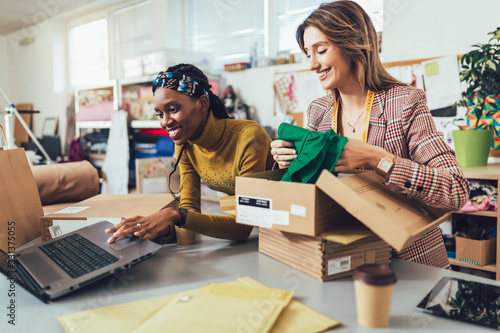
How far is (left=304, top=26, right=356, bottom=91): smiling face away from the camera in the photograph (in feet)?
3.98

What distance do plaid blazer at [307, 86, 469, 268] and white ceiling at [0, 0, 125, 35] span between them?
16.2 ft

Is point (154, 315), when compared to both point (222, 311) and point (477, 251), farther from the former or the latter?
point (477, 251)

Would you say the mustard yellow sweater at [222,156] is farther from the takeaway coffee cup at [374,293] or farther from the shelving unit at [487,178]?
the shelving unit at [487,178]

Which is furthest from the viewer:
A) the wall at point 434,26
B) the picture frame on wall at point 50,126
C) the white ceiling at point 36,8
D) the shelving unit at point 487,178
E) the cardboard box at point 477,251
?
the picture frame on wall at point 50,126

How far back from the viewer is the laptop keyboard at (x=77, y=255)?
88 centimetres

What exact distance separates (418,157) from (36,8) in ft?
20.0

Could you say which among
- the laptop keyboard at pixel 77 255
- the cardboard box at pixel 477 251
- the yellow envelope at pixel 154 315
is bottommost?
the cardboard box at pixel 477 251

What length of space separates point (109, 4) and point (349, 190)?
18.1ft

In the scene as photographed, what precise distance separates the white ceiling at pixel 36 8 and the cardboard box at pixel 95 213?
463 centimetres

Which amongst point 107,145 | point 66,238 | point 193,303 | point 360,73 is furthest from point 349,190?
point 107,145

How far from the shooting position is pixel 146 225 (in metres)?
1.10

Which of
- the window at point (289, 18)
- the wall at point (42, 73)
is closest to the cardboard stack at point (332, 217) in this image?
the window at point (289, 18)

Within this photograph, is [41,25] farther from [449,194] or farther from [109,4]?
[449,194]

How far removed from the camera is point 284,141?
1.01 metres
